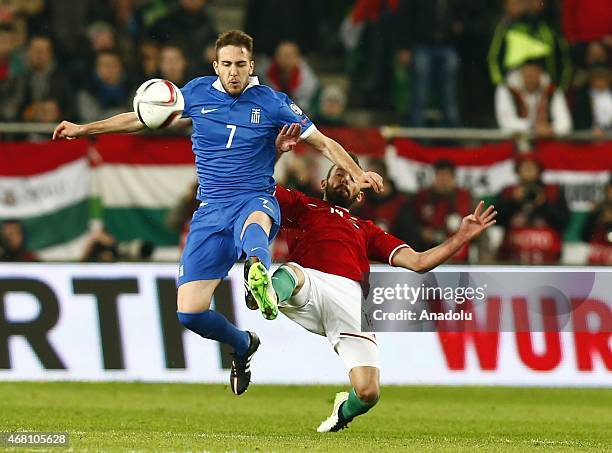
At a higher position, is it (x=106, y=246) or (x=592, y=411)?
(x=106, y=246)

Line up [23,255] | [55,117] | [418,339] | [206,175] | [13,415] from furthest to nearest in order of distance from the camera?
[55,117], [23,255], [418,339], [13,415], [206,175]

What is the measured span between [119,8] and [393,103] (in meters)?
3.71

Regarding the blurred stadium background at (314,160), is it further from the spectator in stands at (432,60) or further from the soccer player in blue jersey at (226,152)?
the soccer player in blue jersey at (226,152)

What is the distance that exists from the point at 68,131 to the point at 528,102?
8595mm

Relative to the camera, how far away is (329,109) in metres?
17.0

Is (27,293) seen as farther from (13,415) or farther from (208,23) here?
(208,23)

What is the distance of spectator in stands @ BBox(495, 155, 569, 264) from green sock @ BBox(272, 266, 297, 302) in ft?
21.0

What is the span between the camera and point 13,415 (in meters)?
11.2

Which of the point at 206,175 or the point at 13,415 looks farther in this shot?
the point at 13,415

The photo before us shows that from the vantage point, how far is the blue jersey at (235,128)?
1003cm

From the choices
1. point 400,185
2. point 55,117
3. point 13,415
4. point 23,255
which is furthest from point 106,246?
point 13,415

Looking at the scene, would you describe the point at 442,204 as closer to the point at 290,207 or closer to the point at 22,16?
the point at 290,207

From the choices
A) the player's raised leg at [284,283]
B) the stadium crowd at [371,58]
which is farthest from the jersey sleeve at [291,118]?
the stadium crowd at [371,58]

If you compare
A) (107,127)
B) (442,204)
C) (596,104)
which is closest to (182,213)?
(442,204)
